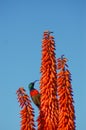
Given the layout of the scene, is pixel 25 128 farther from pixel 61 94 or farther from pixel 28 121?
pixel 61 94

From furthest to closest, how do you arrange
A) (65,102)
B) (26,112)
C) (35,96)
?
(35,96) < (65,102) < (26,112)

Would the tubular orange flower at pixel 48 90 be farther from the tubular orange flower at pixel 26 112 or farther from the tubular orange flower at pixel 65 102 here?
the tubular orange flower at pixel 26 112

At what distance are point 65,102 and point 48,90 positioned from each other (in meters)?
1.12

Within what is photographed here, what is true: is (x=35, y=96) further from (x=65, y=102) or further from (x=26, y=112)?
(x=26, y=112)

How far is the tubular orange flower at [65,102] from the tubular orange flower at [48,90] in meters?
0.28

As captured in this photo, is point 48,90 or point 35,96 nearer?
point 48,90

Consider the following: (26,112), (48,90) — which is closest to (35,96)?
(48,90)

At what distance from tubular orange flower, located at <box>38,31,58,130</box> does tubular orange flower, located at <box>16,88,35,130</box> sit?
199cm

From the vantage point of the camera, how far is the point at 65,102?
36.3 metres

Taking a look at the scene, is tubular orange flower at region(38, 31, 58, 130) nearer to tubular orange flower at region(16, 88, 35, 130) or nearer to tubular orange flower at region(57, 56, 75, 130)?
tubular orange flower at region(57, 56, 75, 130)

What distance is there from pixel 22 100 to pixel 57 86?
3534mm

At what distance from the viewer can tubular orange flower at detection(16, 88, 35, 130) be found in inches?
1325

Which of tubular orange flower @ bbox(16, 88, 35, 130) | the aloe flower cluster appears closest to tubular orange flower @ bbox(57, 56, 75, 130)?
the aloe flower cluster

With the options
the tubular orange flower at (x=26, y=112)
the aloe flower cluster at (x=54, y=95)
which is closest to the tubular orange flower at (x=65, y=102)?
the aloe flower cluster at (x=54, y=95)
